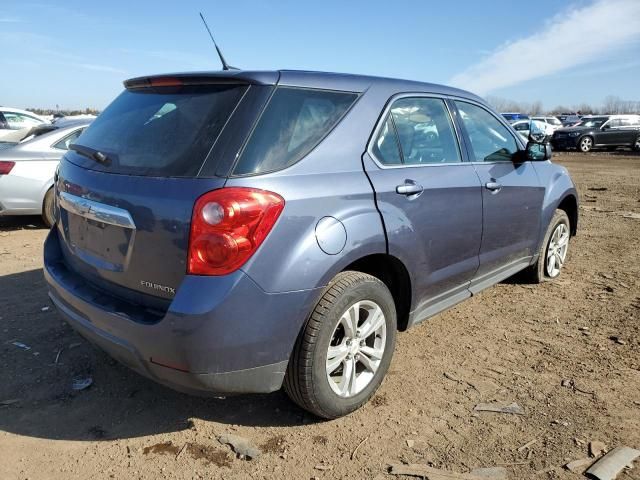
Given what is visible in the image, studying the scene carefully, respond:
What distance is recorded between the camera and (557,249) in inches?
201

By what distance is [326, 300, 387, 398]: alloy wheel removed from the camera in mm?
2658

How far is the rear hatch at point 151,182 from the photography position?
225cm

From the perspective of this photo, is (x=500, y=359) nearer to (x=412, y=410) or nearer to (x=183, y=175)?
(x=412, y=410)

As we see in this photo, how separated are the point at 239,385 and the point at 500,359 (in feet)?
6.51

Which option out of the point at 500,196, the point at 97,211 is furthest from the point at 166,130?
the point at 500,196

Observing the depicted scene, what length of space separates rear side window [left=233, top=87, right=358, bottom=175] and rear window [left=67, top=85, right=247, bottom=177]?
169 mm

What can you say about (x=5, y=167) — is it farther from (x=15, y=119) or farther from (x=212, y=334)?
(x=15, y=119)

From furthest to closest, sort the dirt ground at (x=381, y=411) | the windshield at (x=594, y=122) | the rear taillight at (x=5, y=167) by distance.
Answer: the windshield at (x=594, y=122) < the rear taillight at (x=5, y=167) < the dirt ground at (x=381, y=411)

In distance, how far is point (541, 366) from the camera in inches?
134

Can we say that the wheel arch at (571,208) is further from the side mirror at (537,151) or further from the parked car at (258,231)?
the parked car at (258,231)

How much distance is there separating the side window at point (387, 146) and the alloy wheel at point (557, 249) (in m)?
2.57

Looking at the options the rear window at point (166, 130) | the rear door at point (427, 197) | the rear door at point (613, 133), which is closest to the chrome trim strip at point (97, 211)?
the rear window at point (166, 130)

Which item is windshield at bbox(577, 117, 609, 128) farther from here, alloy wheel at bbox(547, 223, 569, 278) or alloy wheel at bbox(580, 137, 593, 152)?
alloy wheel at bbox(547, 223, 569, 278)

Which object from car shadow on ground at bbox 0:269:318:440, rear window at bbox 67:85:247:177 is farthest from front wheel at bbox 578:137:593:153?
rear window at bbox 67:85:247:177
